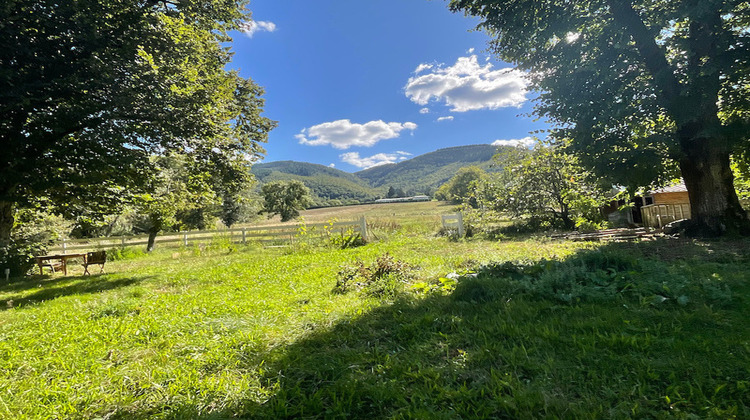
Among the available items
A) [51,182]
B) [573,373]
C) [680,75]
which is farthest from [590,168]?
[51,182]

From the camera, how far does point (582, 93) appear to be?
297 inches

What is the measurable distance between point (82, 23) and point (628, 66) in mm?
13425

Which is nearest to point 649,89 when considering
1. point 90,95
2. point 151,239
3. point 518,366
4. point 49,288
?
point 518,366

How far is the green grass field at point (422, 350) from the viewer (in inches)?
83.0

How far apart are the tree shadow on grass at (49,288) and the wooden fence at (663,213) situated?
55.8 feet

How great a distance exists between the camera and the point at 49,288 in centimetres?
779

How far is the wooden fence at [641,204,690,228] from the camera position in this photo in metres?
11.0

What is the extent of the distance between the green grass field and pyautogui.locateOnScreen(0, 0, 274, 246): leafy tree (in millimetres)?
4132

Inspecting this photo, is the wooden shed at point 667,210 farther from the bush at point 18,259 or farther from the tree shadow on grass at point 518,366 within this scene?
the bush at point 18,259

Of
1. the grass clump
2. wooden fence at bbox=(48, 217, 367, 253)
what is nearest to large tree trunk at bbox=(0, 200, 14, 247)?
wooden fence at bbox=(48, 217, 367, 253)

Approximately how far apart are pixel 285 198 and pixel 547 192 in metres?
42.3

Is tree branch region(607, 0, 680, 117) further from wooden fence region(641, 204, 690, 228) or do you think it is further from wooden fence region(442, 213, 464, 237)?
wooden fence region(442, 213, 464, 237)

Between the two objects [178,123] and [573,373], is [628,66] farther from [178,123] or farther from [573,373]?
[178,123]

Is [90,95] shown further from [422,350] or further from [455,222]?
[455,222]
